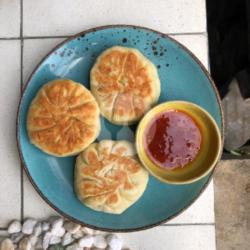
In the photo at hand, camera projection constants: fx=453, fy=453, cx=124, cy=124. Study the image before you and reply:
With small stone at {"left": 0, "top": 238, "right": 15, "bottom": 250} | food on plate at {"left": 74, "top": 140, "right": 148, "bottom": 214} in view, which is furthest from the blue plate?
small stone at {"left": 0, "top": 238, "right": 15, "bottom": 250}

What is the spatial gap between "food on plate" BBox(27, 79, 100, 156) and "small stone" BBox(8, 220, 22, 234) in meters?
0.19

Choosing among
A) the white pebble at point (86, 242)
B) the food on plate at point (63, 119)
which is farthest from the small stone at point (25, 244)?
the food on plate at point (63, 119)

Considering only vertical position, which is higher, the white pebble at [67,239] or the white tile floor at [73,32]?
the white tile floor at [73,32]

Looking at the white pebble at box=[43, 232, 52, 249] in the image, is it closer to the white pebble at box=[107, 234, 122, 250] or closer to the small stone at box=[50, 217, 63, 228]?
the small stone at box=[50, 217, 63, 228]

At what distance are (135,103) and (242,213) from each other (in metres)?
0.66

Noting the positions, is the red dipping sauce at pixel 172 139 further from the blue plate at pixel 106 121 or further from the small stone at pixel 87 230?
the small stone at pixel 87 230

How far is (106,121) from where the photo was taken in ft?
3.08

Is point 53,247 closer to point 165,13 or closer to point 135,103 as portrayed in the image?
point 135,103

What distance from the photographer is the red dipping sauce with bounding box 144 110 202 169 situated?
0.89m

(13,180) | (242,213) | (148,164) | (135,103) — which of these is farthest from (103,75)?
(242,213)

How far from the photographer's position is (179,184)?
2.98ft

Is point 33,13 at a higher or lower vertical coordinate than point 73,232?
higher

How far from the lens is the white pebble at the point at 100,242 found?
3.17 feet

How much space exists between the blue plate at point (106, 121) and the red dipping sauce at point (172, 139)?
0.05 metres
